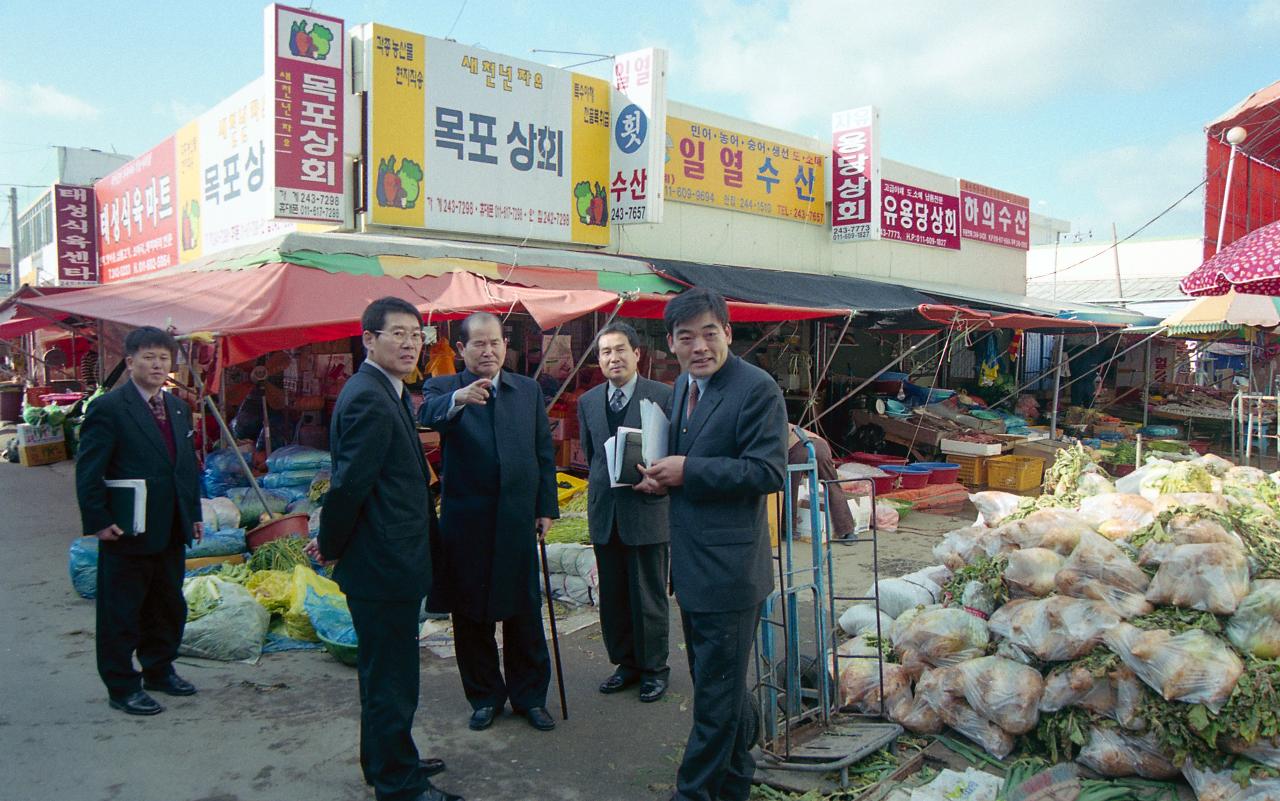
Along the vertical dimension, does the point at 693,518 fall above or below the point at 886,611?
above

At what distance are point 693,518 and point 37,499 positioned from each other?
9760 mm

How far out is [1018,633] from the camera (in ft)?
12.3

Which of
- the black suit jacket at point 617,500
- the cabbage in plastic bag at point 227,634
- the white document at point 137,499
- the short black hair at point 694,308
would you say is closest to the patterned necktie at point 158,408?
the white document at point 137,499

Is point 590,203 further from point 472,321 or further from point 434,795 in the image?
point 434,795

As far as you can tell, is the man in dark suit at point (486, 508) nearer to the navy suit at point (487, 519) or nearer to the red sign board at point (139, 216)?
the navy suit at point (487, 519)

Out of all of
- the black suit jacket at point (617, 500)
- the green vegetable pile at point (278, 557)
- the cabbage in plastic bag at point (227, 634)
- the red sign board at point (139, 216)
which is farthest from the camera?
the red sign board at point (139, 216)

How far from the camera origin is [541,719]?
12.6ft

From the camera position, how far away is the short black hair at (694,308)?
2.98 m

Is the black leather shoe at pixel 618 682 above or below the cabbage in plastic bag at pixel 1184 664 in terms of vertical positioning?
below

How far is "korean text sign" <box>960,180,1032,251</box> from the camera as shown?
15633 mm

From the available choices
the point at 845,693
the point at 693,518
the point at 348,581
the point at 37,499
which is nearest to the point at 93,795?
the point at 348,581

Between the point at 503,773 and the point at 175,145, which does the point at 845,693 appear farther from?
the point at 175,145

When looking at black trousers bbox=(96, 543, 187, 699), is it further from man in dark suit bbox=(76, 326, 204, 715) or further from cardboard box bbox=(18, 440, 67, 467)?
cardboard box bbox=(18, 440, 67, 467)

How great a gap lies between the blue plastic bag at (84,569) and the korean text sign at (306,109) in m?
3.30
